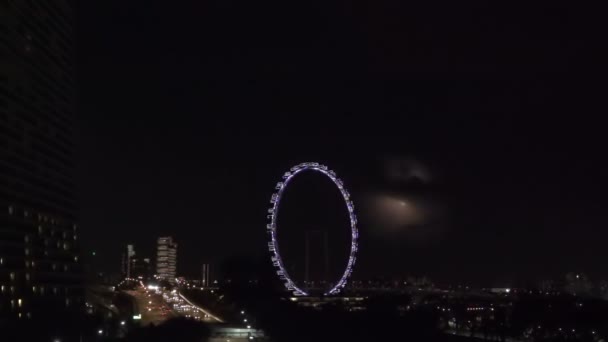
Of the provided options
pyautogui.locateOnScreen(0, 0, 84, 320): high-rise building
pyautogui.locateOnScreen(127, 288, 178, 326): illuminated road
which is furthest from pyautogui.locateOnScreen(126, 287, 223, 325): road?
pyautogui.locateOnScreen(0, 0, 84, 320): high-rise building

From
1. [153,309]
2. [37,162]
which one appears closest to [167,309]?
[153,309]

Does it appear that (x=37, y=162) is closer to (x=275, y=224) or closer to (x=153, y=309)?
(x=275, y=224)

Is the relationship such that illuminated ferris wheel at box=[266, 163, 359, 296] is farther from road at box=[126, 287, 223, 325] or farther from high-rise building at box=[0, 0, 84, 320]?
high-rise building at box=[0, 0, 84, 320]

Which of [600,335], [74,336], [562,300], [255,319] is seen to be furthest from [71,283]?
[562,300]

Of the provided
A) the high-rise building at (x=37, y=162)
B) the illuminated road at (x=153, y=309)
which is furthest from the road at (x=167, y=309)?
the high-rise building at (x=37, y=162)

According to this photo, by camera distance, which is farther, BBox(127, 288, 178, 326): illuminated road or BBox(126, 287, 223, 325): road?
BBox(126, 287, 223, 325): road

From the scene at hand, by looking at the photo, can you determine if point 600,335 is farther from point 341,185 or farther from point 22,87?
point 22,87
